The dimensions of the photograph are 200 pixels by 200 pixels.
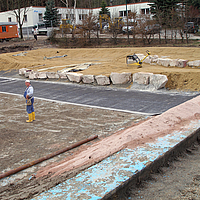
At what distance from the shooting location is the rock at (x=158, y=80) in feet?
38.7

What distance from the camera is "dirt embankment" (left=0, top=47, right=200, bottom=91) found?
12000 mm

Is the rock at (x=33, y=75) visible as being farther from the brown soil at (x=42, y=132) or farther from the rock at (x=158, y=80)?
the rock at (x=158, y=80)

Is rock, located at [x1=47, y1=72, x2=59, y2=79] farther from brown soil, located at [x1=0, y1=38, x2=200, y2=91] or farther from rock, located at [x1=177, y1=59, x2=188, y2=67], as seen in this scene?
rock, located at [x1=177, y1=59, x2=188, y2=67]

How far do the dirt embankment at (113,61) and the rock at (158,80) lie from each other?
0.42 metres

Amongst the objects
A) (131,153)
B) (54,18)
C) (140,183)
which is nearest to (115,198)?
(140,183)

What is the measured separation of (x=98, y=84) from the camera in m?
13.8

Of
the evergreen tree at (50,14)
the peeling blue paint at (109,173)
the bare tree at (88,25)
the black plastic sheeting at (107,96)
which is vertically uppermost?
the evergreen tree at (50,14)

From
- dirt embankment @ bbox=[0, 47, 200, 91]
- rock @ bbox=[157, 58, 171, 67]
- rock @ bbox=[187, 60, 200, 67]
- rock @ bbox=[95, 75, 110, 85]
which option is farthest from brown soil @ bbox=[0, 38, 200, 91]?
rock @ bbox=[95, 75, 110, 85]

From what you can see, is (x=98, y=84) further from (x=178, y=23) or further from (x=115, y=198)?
(x=178, y=23)

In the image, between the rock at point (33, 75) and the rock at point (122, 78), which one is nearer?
the rock at point (122, 78)

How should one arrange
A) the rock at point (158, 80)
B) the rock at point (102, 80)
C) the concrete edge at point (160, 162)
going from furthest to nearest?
the rock at point (102, 80)
the rock at point (158, 80)
the concrete edge at point (160, 162)

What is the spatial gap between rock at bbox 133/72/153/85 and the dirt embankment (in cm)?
75

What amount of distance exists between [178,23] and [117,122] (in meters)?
21.4

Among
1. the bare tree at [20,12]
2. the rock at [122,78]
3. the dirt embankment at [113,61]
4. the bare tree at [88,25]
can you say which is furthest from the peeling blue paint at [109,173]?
the bare tree at [20,12]
